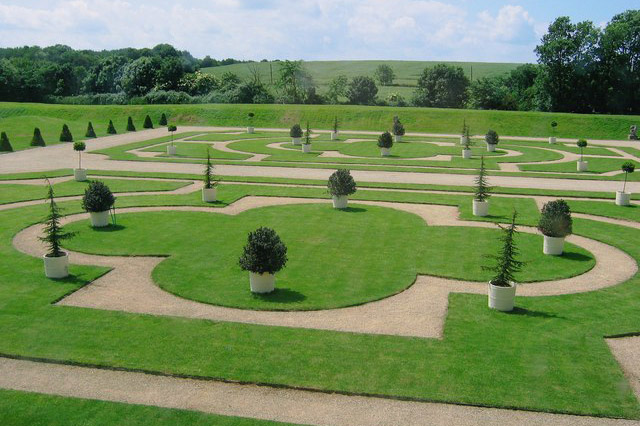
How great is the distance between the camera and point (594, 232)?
24.3 meters

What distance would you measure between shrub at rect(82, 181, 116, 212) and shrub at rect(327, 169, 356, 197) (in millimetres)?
9599

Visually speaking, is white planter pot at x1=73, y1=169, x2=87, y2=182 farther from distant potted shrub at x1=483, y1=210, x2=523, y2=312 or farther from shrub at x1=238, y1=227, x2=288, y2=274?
distant potted shrub at x1=483, y1=210, x2=523, y2=312

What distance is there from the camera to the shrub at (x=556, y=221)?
20.7 meters

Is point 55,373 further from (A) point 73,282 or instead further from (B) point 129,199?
(B) point 129,199

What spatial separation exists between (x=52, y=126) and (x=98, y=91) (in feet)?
147

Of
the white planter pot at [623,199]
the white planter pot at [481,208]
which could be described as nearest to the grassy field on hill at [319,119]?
the white planter pot at [623,199]

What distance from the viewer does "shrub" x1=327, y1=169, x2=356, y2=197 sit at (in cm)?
2764

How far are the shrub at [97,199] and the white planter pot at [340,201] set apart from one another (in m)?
9.78

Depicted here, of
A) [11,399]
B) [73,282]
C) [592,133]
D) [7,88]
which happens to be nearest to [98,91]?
[7,88]

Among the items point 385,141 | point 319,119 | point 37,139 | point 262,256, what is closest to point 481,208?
point 262,256

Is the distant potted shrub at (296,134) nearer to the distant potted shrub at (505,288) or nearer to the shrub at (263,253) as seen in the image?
the shrub at (263,253)

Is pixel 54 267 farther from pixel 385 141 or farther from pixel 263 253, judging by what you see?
pixel 385 141

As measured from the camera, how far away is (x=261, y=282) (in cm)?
1706

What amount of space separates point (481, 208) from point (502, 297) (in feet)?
37.6
